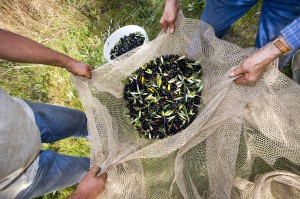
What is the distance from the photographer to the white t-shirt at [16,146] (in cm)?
153

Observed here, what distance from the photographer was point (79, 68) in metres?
1.83

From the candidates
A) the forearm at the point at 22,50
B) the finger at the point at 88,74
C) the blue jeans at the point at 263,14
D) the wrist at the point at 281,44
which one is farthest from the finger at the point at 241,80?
the forearm at the point at 22,50

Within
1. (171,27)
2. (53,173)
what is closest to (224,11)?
(171,27)

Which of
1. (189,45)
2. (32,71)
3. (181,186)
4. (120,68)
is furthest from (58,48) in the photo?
(181,186)

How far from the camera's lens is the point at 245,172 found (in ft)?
6.95

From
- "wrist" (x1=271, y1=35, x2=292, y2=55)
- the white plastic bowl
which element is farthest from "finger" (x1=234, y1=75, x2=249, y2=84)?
the white plastic bowl

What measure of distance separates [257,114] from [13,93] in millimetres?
2336

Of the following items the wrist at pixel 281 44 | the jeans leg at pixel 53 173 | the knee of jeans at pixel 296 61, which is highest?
the wrist at pixel 281 44

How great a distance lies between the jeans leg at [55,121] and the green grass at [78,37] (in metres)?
0.68

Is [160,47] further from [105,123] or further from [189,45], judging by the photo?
[105,123]

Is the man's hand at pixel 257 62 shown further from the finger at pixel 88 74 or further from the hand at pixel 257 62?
the finger at pixel 88 74

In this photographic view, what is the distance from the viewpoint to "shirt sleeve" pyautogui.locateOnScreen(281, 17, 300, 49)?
4.73ft

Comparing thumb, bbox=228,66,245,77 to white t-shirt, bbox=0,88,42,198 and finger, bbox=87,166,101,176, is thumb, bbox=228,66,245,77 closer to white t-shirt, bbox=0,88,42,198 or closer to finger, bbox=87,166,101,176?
finger, bbox=87,166,101,176

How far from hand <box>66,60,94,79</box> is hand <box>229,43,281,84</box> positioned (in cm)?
86
